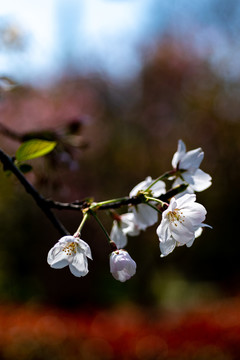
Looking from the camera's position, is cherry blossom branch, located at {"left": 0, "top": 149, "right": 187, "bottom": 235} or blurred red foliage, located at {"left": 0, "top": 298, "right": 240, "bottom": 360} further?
blurred red foliage, located at {"left": 0, "top": 298, "right": 240, "bottom": 360}

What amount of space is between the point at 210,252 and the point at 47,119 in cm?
Answer: 341

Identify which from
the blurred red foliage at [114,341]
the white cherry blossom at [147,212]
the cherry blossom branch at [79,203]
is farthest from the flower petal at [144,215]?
the blurred red foliage at [114,341]

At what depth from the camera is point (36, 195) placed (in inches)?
24.8

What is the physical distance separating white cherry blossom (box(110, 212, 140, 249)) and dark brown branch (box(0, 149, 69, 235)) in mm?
179

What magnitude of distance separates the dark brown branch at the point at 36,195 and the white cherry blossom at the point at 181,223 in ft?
0.46

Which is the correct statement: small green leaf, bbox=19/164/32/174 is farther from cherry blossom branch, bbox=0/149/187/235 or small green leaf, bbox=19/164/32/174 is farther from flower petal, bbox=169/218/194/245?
flower petal, bbox=169/218/194/245

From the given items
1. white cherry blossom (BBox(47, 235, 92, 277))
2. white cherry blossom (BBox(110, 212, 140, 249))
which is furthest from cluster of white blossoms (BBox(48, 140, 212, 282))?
white cherry blossom (BBox(110, 212, 140, 249))

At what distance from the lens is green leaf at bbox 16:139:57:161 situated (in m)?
0.69

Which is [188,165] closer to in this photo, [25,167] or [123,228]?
[123,228]

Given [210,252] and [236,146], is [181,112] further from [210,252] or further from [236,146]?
[210,252]

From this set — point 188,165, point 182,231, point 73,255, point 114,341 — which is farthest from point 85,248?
point 114,341

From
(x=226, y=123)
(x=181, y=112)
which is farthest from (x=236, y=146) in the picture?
(x=181, y=112)

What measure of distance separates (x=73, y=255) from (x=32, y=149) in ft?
0.62

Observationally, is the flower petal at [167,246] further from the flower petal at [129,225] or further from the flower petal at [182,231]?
the flower petal at [129,225]
